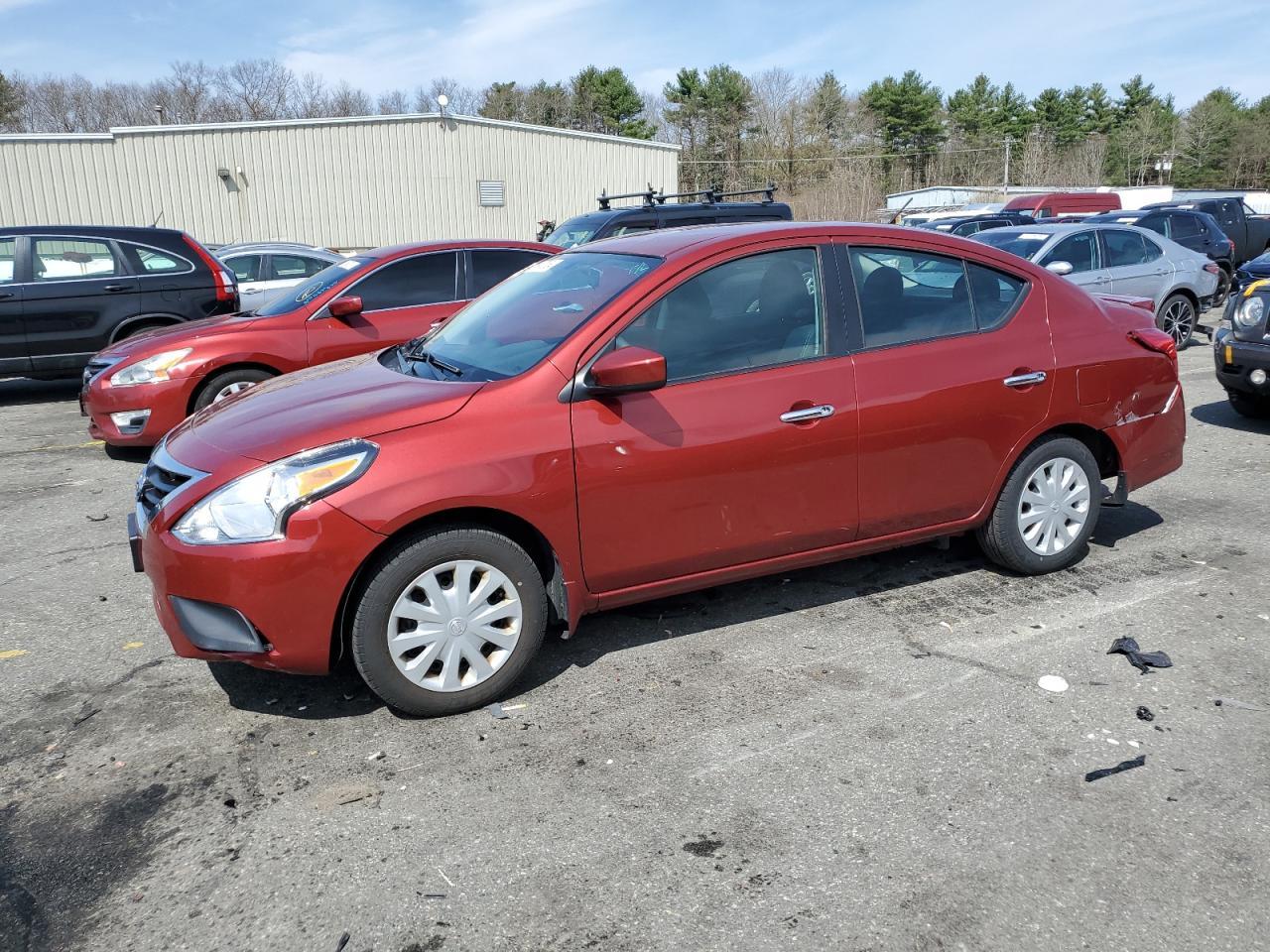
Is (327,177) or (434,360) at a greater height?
(327,177)

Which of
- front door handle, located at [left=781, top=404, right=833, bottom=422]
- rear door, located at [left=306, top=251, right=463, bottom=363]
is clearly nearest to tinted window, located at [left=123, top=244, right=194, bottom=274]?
rear door, located at [left=306, top=251, right=463, bottom=363]

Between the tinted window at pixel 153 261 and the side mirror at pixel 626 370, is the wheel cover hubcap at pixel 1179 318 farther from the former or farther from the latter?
the tinted window at pixel 153 261

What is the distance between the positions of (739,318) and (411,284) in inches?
195

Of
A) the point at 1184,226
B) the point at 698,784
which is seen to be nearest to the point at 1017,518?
the point at 698,784

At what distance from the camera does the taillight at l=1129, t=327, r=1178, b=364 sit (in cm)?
513

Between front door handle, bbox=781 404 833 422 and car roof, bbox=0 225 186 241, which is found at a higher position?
car roof, bbox=0 225 186 241

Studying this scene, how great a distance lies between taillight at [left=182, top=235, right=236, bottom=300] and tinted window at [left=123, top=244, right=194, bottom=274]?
0.65 feet

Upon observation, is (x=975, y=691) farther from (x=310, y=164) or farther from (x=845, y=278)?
(x=310, y=164)

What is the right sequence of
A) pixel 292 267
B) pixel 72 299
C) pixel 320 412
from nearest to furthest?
pixel 320 412 < pixel 72 299 < pixel 292 267

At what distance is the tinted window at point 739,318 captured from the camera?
4.09m

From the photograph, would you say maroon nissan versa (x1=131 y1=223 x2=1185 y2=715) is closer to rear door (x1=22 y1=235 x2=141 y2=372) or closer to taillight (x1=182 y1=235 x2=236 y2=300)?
taillight (x1=182 y1=235 x2=236 y2=300)

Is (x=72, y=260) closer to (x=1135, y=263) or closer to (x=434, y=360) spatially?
(x=434, y=360)

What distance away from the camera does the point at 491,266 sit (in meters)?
8.86

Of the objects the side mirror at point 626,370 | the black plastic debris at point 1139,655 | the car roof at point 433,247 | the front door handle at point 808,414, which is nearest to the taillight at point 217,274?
the car roof at point 433,247
